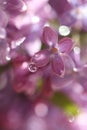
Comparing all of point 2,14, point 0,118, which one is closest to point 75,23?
point 2,14

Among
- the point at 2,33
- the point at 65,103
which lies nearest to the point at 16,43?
the point at 2,33

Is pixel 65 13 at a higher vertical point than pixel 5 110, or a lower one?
higher

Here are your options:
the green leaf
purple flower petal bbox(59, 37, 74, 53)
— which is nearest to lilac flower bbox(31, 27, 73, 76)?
purple flower petal bbox(59, 37, 74, 53)

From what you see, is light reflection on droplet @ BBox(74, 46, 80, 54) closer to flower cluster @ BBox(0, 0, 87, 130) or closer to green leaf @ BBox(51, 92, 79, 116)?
flower cluster @ BBox(0, 0, 87, 130)

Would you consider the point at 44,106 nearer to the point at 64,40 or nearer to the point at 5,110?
the point at 5,110

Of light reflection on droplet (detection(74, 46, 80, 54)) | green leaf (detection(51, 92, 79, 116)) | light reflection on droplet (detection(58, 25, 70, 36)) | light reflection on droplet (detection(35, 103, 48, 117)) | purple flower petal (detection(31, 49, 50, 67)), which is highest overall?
light reflection on droplet (detection(58, 25, 70, 36))

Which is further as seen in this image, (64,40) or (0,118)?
(0,118)
